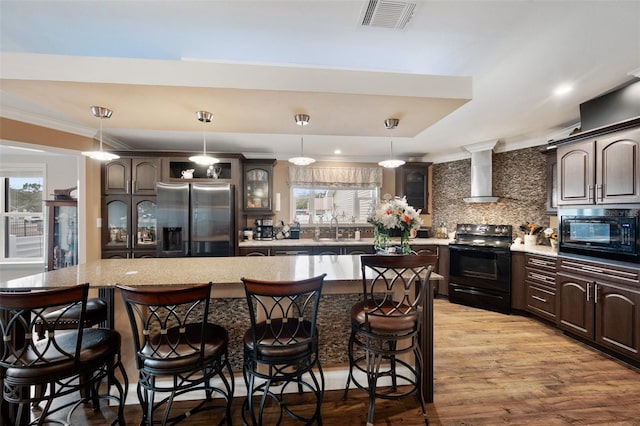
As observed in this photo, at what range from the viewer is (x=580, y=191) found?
2818 mm

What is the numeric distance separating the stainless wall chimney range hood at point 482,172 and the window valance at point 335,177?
1.62m

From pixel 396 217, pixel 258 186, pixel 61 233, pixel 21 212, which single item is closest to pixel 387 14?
pixel 396 217

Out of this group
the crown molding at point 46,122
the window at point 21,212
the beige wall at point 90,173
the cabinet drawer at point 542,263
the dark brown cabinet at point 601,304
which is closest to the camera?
the dark brown cabinet at point 601,304

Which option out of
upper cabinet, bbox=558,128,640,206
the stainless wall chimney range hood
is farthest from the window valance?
upper cabinet, bbox=558,128,640,206

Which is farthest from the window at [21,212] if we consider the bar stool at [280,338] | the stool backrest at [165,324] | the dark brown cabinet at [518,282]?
the dark brown cabinet at [518,282]

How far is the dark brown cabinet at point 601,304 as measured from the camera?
237 cm

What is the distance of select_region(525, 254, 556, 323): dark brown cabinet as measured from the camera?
10.6 feet

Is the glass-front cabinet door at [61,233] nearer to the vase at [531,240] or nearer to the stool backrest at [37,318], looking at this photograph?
the stool backrest at [37,318]

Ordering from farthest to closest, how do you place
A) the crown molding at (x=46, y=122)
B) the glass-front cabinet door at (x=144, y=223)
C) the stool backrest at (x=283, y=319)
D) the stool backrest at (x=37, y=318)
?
the glass-front cabinet door at (x=144, y=223) < the crown molding at (x=46, y=122) < the stool backrest at (x=283, y=319) < the stool backrest at (x=37, y=318)

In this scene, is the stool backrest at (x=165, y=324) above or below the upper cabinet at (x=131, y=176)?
below

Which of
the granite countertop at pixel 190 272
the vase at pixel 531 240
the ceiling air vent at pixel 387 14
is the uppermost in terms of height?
the ceiling air vent at pixel 387 14

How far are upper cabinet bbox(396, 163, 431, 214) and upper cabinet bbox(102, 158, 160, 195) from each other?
4.21 meters

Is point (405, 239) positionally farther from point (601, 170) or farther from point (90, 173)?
point (90, 173)

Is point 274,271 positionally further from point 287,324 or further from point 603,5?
point 603,5
